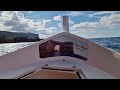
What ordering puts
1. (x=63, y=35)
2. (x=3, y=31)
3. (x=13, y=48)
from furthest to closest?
1. (x=63, y=35)
2. (x=13, y=48)
3. (x=3, y=31)

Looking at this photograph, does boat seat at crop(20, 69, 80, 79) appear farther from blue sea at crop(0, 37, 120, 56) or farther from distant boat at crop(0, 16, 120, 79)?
blue sea at crop(0, 37, 120, 56)

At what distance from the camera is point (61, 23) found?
205 centimetres

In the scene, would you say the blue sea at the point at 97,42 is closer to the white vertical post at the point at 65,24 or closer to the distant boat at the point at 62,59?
the distant boat at the point at 62,59

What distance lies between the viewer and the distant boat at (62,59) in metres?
1.99

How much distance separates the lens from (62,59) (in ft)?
7.72

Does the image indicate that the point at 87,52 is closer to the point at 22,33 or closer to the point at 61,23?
the point at 61,23

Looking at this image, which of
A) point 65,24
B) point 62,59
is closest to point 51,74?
point 62,59

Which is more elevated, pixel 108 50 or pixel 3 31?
pixel 3 31

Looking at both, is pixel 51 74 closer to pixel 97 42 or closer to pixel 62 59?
pixel 62 59

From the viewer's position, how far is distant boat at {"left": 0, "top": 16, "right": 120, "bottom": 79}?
199 cm
